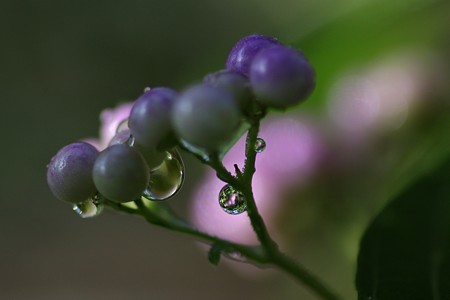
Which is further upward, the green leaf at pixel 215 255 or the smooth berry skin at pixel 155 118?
the smooth berry skin at pixel 155 118

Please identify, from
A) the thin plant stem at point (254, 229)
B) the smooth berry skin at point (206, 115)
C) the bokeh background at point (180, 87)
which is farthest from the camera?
the bokeh background at point (180, 87)

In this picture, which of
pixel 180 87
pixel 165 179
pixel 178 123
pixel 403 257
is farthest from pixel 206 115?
pixel 180 87

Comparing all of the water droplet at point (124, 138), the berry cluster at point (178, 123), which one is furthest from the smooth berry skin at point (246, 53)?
the water droplet at point (124, 138)

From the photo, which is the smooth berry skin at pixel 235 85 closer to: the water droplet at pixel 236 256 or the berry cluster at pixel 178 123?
the berry cluster at pixel 178 123

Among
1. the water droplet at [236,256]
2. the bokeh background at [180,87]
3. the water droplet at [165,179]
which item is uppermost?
the water droplet at [165,179]

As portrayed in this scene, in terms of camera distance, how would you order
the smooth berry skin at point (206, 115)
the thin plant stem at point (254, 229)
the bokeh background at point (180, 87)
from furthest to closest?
1. the bokeh background at point (180, 87)
2. the thin plant stem at point (254, 229)
3. the smooth berry skin at point (206, 115)
